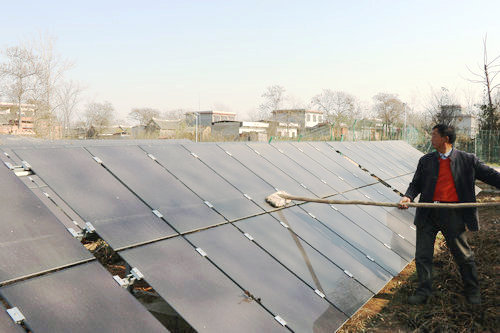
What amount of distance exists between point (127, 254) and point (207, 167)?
2813mm

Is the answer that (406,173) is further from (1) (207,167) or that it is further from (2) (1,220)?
(2) (1,220)

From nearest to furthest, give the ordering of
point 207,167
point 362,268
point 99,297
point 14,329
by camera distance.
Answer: point 14,329
point 99,297
point 362,268
point 207,167

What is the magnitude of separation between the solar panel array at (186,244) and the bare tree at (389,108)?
67.1 m

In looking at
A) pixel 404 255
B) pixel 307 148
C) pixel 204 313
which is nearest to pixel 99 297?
pixel 204 313

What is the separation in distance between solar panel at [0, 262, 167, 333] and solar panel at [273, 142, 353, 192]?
6.14m

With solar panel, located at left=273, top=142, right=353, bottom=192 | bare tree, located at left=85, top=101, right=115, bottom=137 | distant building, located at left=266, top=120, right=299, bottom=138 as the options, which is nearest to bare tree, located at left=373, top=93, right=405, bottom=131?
distant building, located at left=266, top=120, right=299, bottom=138

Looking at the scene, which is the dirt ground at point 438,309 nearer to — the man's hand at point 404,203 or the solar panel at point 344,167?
the man's hand at point 404,203

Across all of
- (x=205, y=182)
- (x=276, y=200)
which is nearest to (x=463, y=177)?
(x=276, y=200)

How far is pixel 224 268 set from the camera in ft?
13.5

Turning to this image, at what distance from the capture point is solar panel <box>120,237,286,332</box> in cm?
338

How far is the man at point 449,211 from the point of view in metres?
5.33

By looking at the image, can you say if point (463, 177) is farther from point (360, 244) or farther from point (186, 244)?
point (186, 244)

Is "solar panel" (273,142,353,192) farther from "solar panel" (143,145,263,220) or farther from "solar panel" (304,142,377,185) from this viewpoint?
"solar panel" (143,145,263,220)

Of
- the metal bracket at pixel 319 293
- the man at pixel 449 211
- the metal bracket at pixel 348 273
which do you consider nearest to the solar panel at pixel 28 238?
the metal bracket at pixel 319 293
